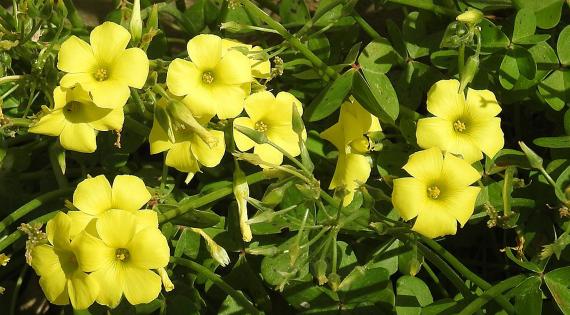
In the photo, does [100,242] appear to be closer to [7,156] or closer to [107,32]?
[107,32]

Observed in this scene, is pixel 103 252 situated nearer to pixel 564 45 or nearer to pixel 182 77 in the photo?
pixel 182 77

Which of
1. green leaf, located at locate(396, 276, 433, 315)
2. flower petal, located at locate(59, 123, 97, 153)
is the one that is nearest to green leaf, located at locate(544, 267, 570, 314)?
green leaf, located at locate(396, 276, 433, 315)

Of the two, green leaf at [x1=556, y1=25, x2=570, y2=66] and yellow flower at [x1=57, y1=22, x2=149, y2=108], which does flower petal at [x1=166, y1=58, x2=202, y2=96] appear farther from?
green leaf at [x1=556, y1=25, x2=570, y2=66]

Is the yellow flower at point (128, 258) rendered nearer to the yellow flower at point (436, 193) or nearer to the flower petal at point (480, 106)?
the yellow flower at point (436, 193)

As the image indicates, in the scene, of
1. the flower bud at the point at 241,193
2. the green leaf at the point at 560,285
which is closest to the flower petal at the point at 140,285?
the flower bud at the point at 241,193

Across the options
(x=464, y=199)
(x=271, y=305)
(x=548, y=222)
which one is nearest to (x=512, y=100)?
(x=548, y=222)

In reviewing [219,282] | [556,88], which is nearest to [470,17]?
[556,88]
